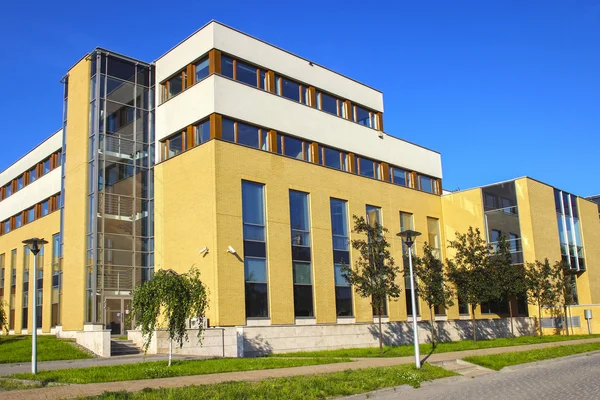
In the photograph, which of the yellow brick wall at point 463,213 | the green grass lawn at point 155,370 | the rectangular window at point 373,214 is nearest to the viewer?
the green grass lawn at point 155,370

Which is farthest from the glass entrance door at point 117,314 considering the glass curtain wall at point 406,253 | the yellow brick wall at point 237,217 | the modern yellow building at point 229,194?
the glass curtain wall at point 406,253

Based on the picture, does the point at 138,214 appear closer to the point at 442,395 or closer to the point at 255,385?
A: the point at 255,385

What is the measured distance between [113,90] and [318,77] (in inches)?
450

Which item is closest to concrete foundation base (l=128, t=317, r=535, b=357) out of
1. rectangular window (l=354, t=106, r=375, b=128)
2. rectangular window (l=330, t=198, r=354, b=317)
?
rectangular window (l=330, t=198, r=354, b=317)

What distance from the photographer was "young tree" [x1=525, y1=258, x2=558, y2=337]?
35.9 meters

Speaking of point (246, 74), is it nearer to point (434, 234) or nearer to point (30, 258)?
point (434, 234)

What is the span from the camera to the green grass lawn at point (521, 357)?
19.7 m

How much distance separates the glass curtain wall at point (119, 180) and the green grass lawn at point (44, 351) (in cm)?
256

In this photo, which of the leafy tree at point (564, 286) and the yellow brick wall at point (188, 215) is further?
the leafy tree at point (564, 286)

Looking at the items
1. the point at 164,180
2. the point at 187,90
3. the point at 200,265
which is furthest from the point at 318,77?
the point at 200,265

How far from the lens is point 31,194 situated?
142ft

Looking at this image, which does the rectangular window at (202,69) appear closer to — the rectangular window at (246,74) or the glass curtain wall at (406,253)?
the rectangular window at (246,74)

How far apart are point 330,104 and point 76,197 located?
15.1 metres

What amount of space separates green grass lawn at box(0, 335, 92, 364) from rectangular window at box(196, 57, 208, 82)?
554 inches
